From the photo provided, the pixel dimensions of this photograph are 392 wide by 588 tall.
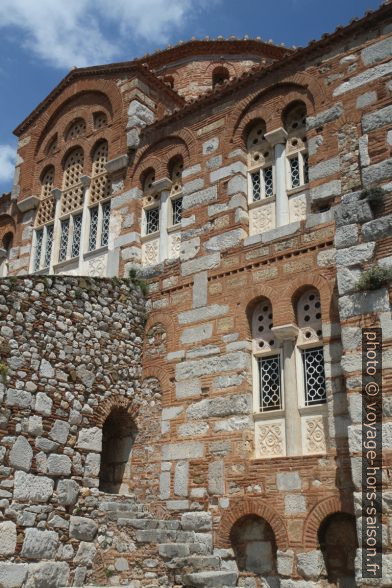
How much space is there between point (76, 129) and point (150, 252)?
14.9ft

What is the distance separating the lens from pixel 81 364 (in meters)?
10.9

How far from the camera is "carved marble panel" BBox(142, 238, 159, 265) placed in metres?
13.1

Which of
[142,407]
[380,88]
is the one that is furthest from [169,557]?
[380,88]

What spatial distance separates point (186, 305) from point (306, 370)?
2.72m

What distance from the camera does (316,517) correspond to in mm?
9078

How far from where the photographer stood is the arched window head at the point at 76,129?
15.6 meters

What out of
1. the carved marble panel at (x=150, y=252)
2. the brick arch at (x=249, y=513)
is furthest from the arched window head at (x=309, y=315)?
the carved marble panel at (x=150, y=252)

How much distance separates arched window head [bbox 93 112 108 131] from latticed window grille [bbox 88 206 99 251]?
6.86 ft

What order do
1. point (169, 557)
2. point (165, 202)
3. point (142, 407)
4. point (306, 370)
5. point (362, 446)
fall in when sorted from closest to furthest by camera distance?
point (362, 446) → point (169, 557) → point (306, 370) → point (142, 407) → point (165, 202)

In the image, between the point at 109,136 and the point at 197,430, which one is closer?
the point at 197,430

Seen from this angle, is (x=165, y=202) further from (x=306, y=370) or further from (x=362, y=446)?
(x=362, y=446)

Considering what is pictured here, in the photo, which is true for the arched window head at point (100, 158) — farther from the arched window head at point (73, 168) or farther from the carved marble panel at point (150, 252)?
the carved marble panel at point (150, 252)

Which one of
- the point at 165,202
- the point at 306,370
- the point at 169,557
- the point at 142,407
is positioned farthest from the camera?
the point at 165,202

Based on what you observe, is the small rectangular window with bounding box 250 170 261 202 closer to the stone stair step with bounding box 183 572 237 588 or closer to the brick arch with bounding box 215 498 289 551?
the brick arch with bounding box 215 498 289 551
